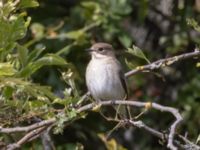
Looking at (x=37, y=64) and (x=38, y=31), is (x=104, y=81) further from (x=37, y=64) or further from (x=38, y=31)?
(x=37, y=64)

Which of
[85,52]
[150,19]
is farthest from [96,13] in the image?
[150,19]

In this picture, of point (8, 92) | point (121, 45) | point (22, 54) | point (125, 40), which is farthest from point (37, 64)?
point (121, 45)

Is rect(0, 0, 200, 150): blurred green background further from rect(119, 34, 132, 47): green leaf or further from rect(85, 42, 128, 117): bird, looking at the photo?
rect(85, 42, 128, 117): bird

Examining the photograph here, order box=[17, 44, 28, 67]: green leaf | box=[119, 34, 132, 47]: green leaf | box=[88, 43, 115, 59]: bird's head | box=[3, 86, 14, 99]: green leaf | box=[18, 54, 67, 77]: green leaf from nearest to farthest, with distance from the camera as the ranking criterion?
1. box=[3, 86, 14, 99]: green leaf
2. box=[18, 54, 67, 77]: green leaf
3. box=[17, 44, 28, 67]: green leaf
4. box=[88, 43, 115, 59]: bird's head
5. box=[119, 34, 132, 47]: green leaf

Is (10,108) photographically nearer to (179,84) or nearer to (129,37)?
(129,37)

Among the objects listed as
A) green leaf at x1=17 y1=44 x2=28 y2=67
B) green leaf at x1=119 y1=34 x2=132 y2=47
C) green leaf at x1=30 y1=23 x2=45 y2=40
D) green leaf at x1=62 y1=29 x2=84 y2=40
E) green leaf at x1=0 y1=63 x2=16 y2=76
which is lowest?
green leaf at x1=119 y1=34 x2=132 y2=47

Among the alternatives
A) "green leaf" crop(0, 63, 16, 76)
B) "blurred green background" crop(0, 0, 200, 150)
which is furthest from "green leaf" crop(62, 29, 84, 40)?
"green leaf" crop(0, 63, 16, 76)

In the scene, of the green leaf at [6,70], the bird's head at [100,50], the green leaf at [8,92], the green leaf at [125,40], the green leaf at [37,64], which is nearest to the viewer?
the green leaf at [6,70]

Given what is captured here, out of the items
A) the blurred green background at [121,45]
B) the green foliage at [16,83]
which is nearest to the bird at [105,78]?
the blurred green background at [121,45]

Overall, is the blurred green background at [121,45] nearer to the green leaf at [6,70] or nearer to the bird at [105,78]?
the bird at [105,78]
